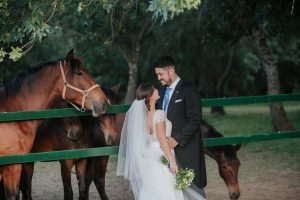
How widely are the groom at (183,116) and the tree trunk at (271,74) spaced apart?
37.4 ft

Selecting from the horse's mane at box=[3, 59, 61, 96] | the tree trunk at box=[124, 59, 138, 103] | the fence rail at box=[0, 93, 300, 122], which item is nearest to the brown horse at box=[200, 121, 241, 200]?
the fence rail at box=[0, 93, 300, 122]

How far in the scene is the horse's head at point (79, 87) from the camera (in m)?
6.66

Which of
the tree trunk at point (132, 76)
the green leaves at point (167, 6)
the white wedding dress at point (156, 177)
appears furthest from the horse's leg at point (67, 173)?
the tree trunk at point (132, 76)

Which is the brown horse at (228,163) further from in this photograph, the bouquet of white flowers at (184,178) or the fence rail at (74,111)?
the bouquet of white flowers at (184,178)

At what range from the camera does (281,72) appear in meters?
43.2

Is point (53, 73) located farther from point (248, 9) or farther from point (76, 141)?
point (248, 9)

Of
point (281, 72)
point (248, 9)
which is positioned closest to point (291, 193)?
point (248, 9)

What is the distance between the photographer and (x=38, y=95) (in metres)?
6.77

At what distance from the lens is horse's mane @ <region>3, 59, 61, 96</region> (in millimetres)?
6719

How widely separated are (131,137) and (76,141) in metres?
1.71

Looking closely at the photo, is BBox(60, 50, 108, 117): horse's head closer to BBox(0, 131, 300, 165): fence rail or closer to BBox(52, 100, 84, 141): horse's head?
BBox(0, 131, 300, 165): fence rail

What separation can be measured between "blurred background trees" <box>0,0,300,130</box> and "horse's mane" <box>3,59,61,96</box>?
31 centimetres

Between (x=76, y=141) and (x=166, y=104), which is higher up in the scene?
(x=166, y=104)

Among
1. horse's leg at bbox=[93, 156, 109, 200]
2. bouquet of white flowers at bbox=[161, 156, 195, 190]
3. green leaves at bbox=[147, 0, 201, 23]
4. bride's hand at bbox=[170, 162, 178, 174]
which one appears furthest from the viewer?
horse's leg at bbox=[93, 156, 109, 200]
